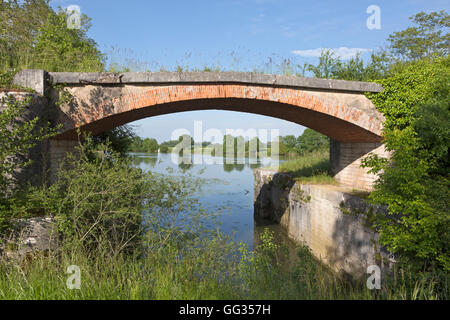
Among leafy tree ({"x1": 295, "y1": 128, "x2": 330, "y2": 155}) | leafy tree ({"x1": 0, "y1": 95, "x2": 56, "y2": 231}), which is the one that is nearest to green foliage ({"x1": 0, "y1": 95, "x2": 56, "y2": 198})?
leafy tree ({"x1": 0, "y1": 95, "x2": 56, "y2": 231})

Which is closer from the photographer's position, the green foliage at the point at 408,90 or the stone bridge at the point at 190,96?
the stone bridge at the point at 190,96

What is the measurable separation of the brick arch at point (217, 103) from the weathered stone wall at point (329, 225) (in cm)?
213

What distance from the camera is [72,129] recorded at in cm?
641

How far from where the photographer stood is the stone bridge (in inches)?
250

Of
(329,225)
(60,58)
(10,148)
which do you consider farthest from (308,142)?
(10,148)

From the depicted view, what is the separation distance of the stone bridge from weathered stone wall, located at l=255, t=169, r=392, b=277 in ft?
4.69

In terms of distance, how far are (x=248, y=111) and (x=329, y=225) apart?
4.33 m

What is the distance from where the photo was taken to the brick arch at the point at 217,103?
21.1 ft

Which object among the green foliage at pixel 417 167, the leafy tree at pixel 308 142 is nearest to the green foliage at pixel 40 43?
the green foliage at pixel 417 167

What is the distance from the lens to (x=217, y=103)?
7.85 metres

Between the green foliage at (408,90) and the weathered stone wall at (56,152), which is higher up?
the green foliage at (408,90)

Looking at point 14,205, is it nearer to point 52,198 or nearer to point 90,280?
point 52,198
